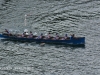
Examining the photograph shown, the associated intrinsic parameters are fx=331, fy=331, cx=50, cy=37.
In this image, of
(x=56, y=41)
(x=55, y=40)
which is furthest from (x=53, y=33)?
(x=55, y=40)

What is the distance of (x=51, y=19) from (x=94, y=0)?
23160 mm

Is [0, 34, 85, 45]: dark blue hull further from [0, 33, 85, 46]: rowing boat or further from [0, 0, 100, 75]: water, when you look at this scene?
[0, 0, 100, 75]: water

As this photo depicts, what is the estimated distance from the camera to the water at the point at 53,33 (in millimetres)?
82750

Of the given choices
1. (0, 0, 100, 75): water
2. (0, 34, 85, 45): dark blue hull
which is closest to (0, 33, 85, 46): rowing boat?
(0, 34, 85, 45): dark blue hull

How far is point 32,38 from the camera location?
313 feet

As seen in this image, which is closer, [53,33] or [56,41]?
[56,41]

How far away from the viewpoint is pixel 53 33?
325ft

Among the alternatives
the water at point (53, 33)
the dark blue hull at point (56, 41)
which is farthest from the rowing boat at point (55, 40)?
the water at point (53, 33)

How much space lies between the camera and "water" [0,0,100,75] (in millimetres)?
82750

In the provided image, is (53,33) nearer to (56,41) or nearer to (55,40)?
(56,41)

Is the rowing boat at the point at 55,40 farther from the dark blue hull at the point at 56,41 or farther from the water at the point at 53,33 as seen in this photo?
the water at the point at 53,33

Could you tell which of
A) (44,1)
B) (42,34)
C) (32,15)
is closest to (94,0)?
(44,1)

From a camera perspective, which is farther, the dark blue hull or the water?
the dark blue hull

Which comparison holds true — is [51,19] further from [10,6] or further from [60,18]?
[10,6]
